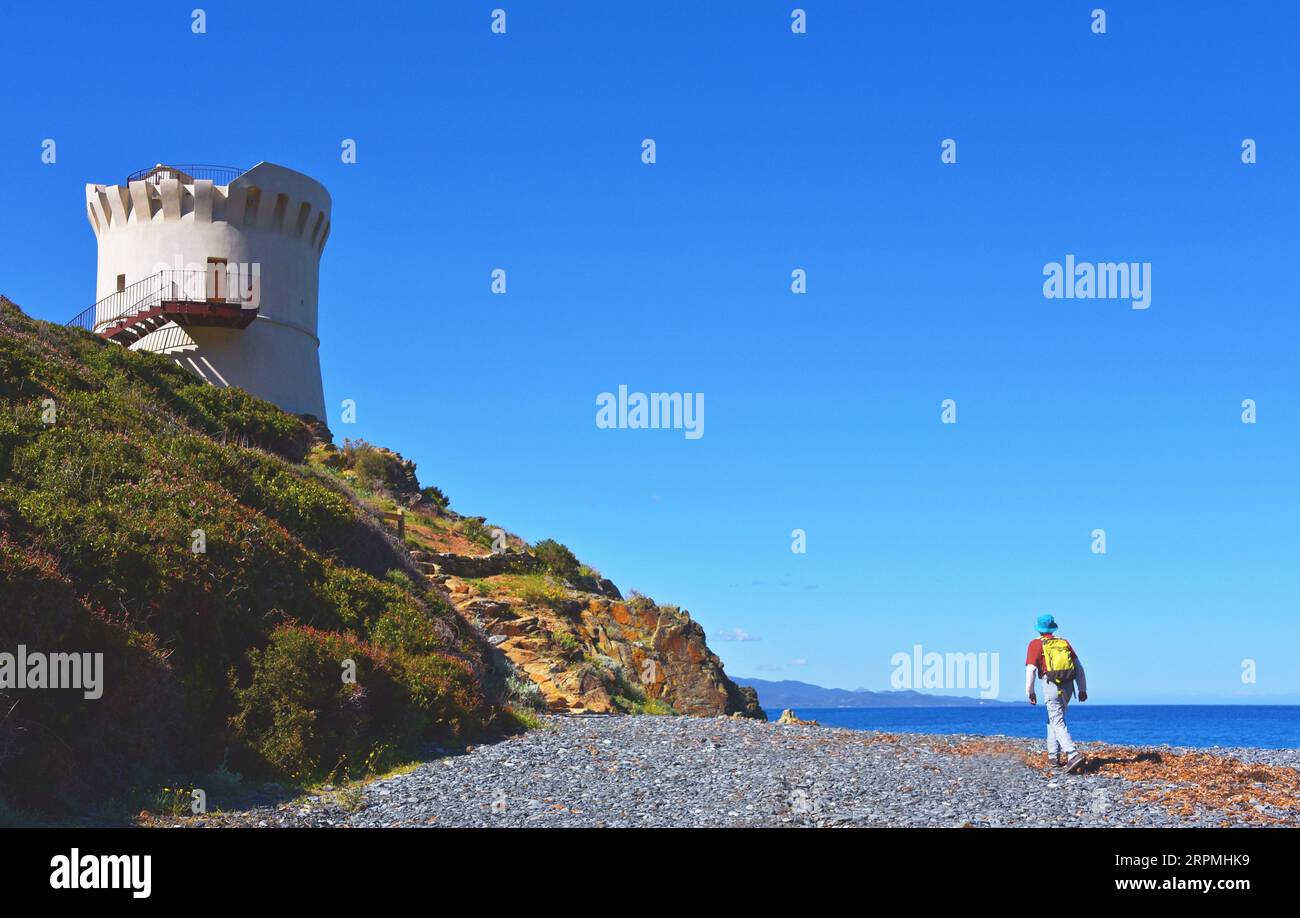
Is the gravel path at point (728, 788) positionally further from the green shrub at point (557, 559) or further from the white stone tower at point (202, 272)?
the white stone tower at point (202, 272)

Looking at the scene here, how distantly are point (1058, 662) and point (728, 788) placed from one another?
14.3 feet

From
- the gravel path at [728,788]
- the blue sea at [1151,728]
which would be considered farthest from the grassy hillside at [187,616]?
the blue sea at [1151,728]

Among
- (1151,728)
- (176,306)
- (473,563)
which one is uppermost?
(176,306)

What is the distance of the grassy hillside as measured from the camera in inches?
454

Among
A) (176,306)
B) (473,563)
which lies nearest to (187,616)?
(473,563)

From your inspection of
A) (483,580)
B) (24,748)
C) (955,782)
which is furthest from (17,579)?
(483,580)

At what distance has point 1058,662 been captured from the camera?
44.7 feet

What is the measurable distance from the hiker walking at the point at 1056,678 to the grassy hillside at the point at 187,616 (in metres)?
8.07

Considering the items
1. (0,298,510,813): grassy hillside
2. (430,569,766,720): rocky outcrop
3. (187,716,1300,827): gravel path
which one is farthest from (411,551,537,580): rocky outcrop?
(187,716,1300,827): gravel path

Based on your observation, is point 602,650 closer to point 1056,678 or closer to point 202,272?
point 1056,678

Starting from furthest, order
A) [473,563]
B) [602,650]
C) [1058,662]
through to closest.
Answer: [473,563], [602,650], [1058,662]

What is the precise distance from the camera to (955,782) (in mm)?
13180

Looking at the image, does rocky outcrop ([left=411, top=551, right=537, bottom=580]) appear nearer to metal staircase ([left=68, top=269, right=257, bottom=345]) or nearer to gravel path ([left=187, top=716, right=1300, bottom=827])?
gravel path ([left=187, top=716, right=1300, bottom=827])
